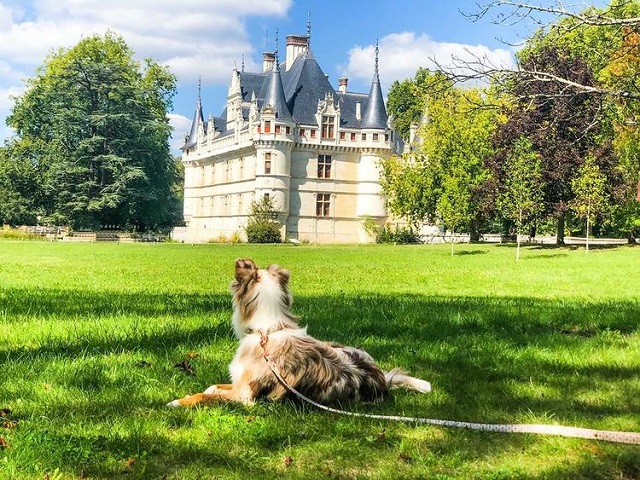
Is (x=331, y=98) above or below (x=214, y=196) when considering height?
above

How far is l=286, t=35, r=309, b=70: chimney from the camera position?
6994 centimetres

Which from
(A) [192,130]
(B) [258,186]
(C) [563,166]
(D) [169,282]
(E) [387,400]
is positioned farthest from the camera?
(A) [192,130]

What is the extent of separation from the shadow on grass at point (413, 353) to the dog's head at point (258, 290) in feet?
2.19

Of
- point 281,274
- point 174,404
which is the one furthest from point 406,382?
point 174,404

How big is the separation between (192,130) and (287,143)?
24.8 metres

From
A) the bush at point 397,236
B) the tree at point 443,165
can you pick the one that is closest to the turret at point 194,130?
the bush at point 397,236

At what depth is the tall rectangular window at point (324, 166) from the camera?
6512cm

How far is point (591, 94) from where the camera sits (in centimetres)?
630

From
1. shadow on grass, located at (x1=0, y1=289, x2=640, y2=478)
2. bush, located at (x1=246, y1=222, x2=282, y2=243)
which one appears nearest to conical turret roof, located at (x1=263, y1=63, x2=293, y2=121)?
bush, located at (x1=246, y1=222, x2=282, y2=243)

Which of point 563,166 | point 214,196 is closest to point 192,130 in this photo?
point 214,196

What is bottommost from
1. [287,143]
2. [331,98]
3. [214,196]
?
[214,196]

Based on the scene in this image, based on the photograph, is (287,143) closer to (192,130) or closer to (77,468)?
(192,130)

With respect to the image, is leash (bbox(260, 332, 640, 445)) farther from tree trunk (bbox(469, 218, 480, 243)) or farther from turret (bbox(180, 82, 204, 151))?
turret (bbox(180, 82, 204, 151))

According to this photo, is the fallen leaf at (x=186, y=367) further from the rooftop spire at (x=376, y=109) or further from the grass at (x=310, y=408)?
the rooftop spire at (x=376, y=109)
